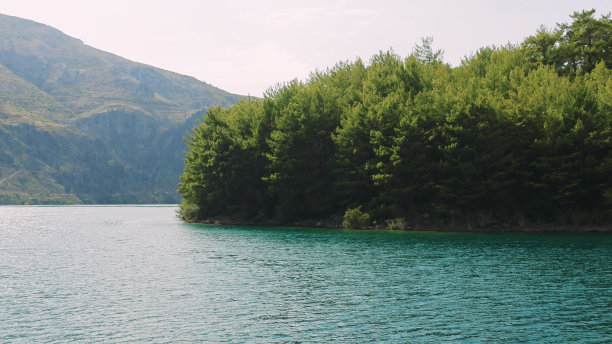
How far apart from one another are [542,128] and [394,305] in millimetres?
56328

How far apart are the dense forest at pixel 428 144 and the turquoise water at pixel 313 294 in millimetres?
18019

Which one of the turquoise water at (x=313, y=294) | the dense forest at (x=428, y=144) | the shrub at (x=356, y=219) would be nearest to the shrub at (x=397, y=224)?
the dense forest at (x=428, y=144)

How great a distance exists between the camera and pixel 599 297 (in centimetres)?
3012

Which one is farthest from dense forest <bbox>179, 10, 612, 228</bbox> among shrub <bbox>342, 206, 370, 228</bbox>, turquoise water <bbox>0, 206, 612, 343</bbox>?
turquoise water <bbox>0, 206, 612, 343</bbox>

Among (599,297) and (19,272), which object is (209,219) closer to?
(19,272)

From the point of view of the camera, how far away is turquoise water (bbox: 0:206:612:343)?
76.8 feet

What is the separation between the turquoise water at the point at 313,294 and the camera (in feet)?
76.8

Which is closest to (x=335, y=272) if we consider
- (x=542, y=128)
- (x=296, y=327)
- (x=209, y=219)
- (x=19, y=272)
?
(x=296, y=327)

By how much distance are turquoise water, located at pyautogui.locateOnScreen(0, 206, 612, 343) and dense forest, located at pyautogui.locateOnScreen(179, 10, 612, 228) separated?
1802 centimetres

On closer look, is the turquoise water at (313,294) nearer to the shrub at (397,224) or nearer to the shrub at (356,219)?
the shrub at (397,224)

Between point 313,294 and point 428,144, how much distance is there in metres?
53.0

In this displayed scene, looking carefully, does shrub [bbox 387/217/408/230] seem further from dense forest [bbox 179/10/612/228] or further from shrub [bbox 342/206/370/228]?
shrub [bbox 342/206/370/228]

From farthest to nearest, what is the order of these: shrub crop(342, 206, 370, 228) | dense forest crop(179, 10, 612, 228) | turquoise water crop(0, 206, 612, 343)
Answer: shrub crop(342, 206, 370, 228), dense forest crop(179, 10, 612, 228), turquoise water crop(0, 206, 612, 343)

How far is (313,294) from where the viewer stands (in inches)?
1258
